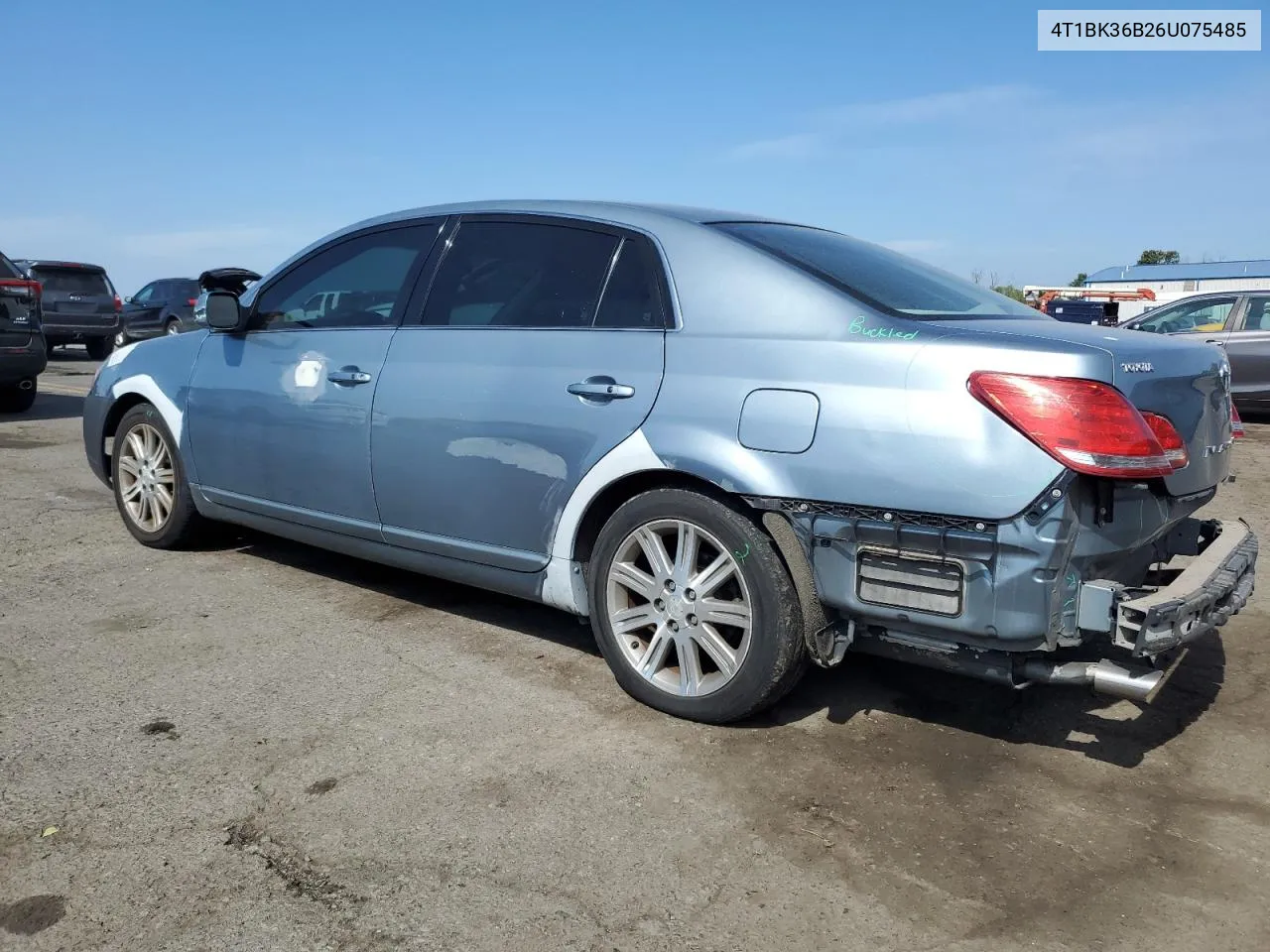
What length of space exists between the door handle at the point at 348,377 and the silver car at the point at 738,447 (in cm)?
1

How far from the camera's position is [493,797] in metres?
2.94

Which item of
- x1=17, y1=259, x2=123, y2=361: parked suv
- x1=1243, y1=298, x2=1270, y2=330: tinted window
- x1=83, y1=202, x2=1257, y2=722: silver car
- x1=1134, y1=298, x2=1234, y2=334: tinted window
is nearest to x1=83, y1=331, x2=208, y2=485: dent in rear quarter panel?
x1=83, y1=202, x2=1257, y2=722: silver car

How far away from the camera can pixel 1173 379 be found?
119 inches

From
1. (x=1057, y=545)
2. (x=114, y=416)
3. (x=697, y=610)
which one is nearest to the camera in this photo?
(x=1057, y=545)

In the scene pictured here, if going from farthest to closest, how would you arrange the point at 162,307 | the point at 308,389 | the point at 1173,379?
the point at 162,307 < the point at 308,389 < the point at 1173,379

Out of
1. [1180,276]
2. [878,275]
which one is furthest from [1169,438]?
[1180,276]

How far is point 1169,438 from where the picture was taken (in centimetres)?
294

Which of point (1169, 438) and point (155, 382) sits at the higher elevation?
point (155, 382)

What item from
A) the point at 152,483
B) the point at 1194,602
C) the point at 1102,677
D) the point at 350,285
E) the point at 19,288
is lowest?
the point at 1102,677

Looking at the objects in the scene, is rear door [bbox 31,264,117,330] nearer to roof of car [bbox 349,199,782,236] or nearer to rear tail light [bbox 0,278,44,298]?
rear tail light [bbox 0,278,44,298]

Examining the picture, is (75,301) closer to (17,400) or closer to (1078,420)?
(17,400)

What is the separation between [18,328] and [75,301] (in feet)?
29.9

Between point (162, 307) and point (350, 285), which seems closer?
point (350, 285)

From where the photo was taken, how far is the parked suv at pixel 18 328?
34.1 feet
